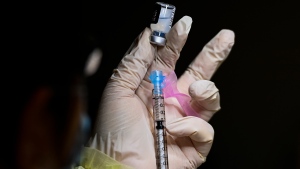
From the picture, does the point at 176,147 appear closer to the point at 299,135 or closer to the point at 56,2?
the point at 299,135

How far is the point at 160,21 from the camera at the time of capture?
46.4 inches

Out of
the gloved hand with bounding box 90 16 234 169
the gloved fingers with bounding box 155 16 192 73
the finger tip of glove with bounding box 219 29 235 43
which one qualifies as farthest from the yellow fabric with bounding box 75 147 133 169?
the finger tip of glove with bounding box 219 29 235 43

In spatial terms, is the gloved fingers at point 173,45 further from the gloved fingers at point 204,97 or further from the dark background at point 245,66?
the dark background at point 245,66

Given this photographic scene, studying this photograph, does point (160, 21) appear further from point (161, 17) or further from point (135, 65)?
point (135, 65)

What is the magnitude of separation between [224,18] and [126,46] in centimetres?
29

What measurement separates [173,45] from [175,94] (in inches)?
4.9

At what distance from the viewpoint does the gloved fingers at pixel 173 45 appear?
1.20 m

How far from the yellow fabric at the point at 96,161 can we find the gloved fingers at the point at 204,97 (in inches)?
9.4

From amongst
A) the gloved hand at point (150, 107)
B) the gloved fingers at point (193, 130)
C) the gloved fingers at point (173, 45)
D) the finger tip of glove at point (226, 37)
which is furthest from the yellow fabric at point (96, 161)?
the finger tip of glove at point (226, 37)

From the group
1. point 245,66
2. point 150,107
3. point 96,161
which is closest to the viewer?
point 96,161

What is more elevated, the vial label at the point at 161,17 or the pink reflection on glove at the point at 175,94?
the vial label at the point at 161,17

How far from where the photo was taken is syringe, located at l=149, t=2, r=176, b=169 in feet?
3.81

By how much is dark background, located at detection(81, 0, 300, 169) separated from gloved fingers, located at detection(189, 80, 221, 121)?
0.68ft

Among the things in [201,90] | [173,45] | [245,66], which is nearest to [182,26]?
[173,45]
